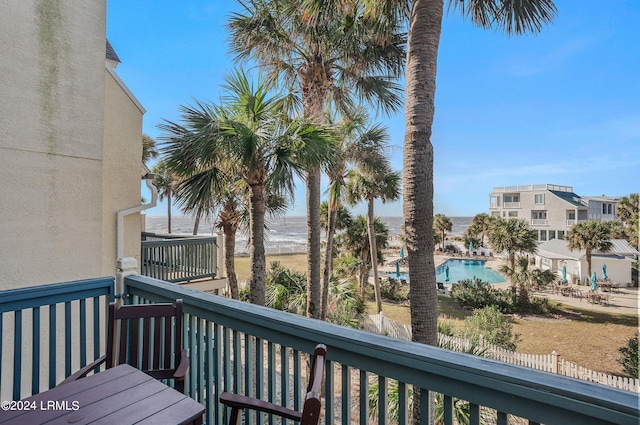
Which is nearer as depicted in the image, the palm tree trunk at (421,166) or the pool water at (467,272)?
the palm tree trunk at (421,166)

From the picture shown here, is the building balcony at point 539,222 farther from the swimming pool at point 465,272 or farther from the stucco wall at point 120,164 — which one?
the stucco wall at point 120,164

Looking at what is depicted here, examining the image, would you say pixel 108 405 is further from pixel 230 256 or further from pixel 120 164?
pixel 230 256

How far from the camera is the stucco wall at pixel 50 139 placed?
125 inches

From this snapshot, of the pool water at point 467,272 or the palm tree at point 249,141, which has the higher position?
the palm tree at point 249,141

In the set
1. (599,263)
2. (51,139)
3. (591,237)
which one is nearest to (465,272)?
(599,263)

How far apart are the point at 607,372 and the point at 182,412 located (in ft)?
46.1

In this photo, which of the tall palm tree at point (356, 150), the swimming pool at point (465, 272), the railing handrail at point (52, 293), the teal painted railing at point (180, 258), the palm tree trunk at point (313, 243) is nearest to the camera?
the railing handrail at point (52, 293)

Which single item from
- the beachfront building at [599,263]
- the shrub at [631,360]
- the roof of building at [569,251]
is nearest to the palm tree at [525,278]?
the beachfront building at [599,263]

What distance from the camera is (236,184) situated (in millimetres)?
7055

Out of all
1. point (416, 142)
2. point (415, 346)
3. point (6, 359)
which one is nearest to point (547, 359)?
point (416, 142)

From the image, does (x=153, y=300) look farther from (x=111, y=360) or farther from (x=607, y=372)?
(x=607, y=372)

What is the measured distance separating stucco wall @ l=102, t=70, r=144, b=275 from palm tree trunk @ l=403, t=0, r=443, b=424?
467 centimetres

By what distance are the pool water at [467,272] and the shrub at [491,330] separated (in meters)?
14.8

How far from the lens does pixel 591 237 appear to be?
21.3 m
